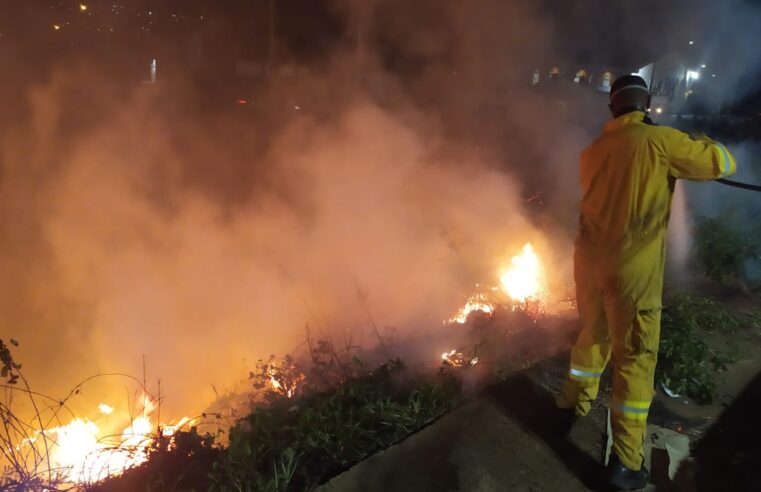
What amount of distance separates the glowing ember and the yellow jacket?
128 inches

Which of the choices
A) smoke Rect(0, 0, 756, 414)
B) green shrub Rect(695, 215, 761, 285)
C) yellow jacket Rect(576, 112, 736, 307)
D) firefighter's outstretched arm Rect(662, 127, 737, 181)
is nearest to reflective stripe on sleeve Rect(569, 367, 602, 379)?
yellow jacket Rect(576, 112, 736, 307)

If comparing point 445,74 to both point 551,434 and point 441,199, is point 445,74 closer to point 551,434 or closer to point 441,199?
point 441,199

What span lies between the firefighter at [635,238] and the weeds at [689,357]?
1.06 metres

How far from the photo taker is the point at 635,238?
2193 millimetres

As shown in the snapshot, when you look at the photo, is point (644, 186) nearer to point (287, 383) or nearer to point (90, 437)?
point (287, 383)

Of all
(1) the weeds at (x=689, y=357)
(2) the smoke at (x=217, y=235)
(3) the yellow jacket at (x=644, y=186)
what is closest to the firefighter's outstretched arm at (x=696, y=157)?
(3) the yellow jacket at (x=644, y=186)

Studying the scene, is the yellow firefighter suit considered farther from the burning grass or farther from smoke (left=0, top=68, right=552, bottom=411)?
smoke (left=0, top=68, right=552, bottom=411)

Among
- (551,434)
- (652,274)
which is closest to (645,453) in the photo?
(551,434)

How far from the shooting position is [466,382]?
3.35m

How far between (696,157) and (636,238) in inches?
16.4

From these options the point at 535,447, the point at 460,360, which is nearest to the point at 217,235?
the point at 460,360

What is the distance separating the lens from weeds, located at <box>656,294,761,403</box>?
303 cm

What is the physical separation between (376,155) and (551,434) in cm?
449

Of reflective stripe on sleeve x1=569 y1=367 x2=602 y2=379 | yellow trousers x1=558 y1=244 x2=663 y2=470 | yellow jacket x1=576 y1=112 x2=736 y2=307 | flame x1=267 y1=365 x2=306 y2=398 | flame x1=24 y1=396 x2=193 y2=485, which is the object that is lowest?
flame x1=24 y1=396 x2=193 y2=485
